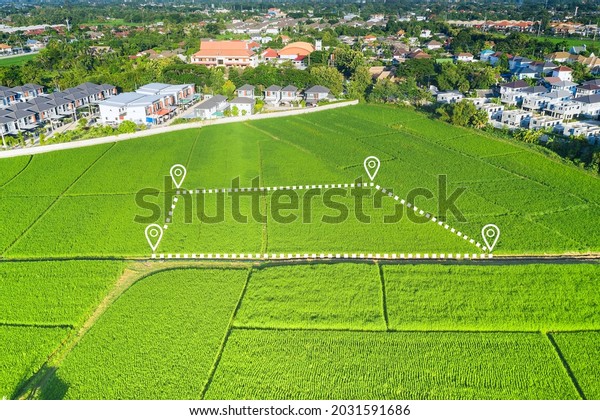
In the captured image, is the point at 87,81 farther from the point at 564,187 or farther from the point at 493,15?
the point at 493,15

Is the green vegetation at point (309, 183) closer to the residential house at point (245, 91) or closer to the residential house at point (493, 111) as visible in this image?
the residential house at point (493, 111)

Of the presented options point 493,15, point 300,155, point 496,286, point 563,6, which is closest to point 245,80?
point 300,155

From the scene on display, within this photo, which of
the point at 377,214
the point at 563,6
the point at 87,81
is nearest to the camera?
the point at 377,214

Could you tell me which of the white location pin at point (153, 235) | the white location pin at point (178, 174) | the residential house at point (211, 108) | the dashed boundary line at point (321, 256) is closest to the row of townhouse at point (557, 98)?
the dashed boundary line at point (321, 256)

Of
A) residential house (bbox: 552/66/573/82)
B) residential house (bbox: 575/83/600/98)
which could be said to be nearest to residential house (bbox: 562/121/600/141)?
residential house (bbox: 575/83/600/98)

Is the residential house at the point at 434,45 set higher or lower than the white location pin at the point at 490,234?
higher
